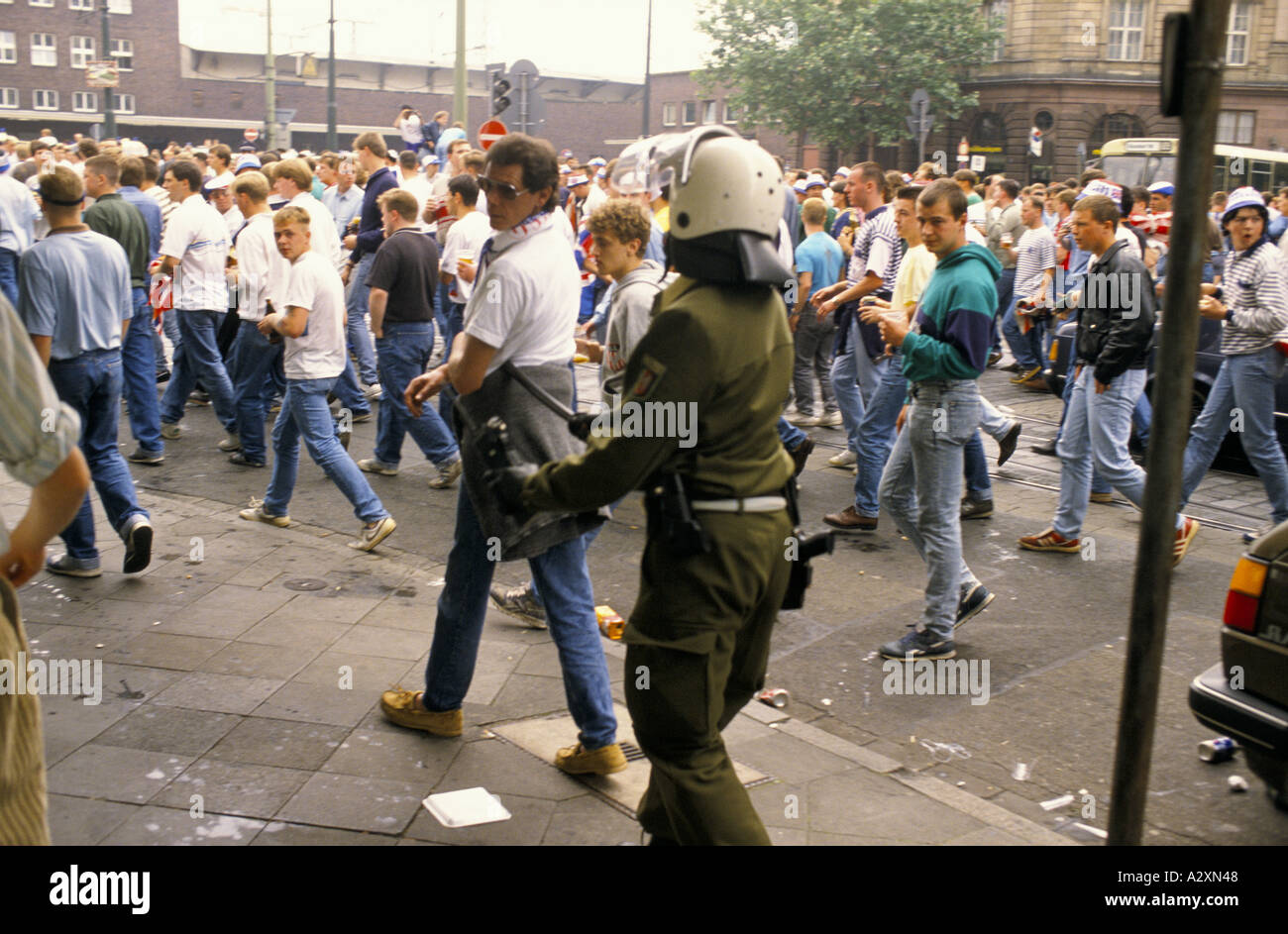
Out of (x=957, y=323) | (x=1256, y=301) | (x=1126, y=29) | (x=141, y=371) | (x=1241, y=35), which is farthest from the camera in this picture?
(x=1126, y=29)

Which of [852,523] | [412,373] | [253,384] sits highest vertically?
[412,373]

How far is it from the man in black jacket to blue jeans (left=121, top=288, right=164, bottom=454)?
19.1ft

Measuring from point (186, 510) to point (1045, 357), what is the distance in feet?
27.6

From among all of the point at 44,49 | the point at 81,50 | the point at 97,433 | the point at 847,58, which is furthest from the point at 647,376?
the point at 81,50

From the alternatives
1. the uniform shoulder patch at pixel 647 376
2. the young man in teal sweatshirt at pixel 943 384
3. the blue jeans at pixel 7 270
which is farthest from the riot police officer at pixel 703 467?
the blue jeans at pixel 7 270

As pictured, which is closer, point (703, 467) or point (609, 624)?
point (703, 467)

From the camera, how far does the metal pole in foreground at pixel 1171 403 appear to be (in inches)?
104

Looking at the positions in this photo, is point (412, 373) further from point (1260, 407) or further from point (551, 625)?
point (1260, 407)

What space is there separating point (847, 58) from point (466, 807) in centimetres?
4536

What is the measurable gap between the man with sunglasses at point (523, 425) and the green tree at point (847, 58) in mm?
43479

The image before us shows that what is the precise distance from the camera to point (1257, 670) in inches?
154
